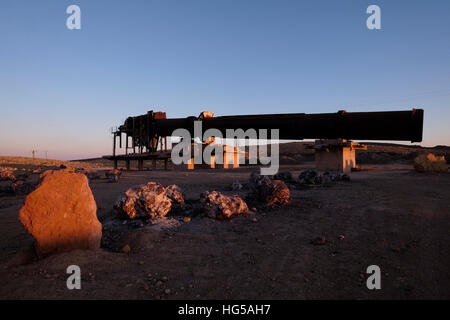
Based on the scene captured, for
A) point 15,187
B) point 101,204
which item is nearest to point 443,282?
point 101,204

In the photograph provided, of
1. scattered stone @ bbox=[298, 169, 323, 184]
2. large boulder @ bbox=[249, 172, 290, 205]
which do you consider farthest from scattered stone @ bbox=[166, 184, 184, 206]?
scattered stone @ bbox=[298, 169, 323, 184]

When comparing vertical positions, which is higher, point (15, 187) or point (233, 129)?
point (233, 129)

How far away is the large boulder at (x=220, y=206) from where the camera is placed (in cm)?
484

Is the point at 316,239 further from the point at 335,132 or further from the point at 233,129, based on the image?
the point at 233,129

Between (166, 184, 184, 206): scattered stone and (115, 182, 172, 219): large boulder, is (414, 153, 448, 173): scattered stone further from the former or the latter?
(115, 182, 172, 219): large boulder

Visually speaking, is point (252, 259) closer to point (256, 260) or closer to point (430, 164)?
point (256, 260)

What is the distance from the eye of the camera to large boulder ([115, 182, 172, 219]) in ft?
15.9

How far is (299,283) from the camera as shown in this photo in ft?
8.38

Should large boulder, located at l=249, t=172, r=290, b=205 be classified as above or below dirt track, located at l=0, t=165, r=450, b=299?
above

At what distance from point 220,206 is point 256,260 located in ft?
6.26

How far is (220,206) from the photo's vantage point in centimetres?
492

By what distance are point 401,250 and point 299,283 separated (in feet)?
5.66

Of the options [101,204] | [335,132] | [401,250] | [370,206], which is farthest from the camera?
[101,204]

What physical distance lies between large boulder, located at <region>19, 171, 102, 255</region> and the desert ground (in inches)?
9.3
